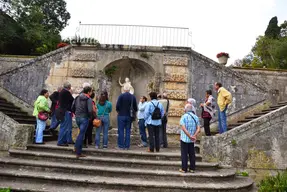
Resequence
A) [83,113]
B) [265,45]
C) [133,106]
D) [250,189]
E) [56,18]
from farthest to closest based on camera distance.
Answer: [56,18]
[265,45]
[133,106]
[83,113]
[250,189]

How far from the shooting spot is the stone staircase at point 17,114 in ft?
30.4

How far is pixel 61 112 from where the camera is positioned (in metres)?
6.99

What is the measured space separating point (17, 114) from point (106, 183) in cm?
637

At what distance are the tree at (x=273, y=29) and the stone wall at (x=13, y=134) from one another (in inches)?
998

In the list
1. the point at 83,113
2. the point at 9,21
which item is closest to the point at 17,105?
the point at 83,113

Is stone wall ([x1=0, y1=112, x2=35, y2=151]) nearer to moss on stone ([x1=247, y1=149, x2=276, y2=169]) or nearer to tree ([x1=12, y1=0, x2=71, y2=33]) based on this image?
moss on stone ([x1=247, y1=149, x2=276, y2=169])

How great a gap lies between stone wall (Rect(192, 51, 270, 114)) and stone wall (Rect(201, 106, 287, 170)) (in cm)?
336

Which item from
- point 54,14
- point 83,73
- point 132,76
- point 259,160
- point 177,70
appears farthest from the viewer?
point 54,14

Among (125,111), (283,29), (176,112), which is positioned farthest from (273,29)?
(125,111)

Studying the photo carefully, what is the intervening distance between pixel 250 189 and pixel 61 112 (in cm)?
532

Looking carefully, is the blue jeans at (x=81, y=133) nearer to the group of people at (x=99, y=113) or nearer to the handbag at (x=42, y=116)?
the group of people at (x=99, y=113)

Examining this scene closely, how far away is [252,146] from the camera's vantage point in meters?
6.88

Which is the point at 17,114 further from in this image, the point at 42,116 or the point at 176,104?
the point at 176,104

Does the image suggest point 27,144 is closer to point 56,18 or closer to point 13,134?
point 13,134
